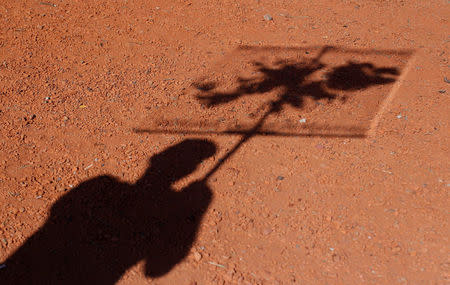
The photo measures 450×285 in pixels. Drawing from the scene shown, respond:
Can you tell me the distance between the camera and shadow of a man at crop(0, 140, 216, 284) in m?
2.88

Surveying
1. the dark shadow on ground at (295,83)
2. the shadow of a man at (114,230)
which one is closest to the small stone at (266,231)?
the shadow of a man at (114,230)

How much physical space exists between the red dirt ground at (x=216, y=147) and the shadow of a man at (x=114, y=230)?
11mm

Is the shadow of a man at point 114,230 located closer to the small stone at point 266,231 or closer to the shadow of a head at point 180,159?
the shadow of a head at point 180,159

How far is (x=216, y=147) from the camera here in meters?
3.97

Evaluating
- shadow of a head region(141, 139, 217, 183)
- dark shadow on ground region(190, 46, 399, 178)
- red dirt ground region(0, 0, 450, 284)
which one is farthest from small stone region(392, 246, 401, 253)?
shadow of a head region(141, 139, 217, 183)

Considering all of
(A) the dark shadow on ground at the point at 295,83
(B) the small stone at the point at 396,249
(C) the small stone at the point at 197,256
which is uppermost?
(A) the dark shadow on ground at the point at 295,83

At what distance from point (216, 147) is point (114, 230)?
4.20 ft

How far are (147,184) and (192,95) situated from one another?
137 cm

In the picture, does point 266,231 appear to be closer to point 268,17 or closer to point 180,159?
point 180,159

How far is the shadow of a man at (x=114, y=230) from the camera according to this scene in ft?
9.46

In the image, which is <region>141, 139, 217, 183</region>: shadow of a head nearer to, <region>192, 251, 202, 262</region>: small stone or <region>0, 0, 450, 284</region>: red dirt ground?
<region>0, 0, 450, 284</region>: red dirt ground

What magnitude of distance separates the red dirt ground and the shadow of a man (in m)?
0.01

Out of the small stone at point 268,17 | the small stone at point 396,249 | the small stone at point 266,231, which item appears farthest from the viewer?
the small stone at point 268,17

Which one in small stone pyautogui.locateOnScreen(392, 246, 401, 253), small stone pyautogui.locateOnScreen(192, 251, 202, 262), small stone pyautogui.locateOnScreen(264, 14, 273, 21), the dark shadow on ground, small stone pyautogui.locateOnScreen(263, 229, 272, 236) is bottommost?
small stone pyautogui.locateOnScreen(392, 246, 401, 253)
